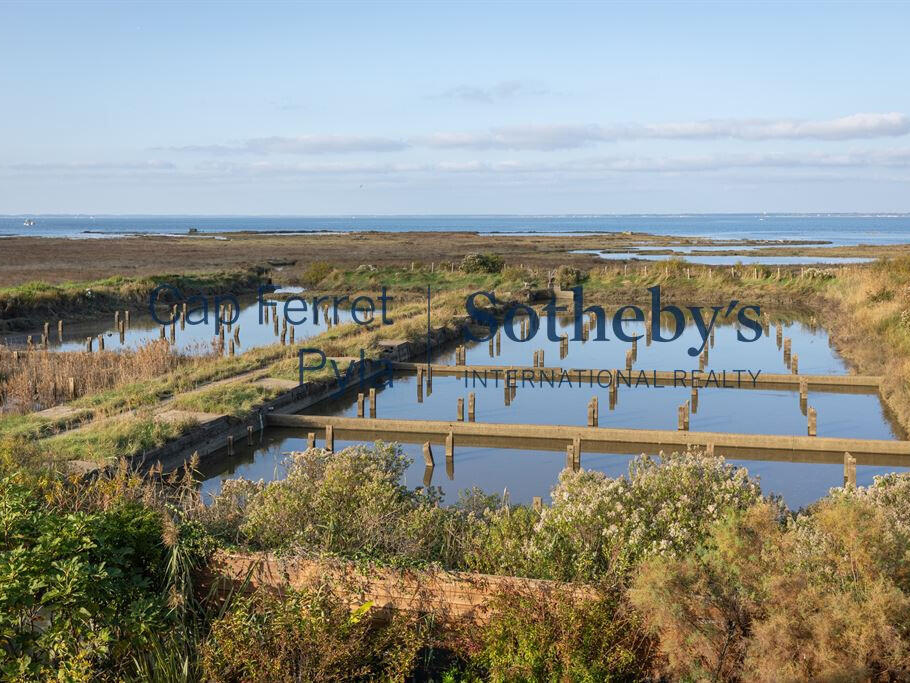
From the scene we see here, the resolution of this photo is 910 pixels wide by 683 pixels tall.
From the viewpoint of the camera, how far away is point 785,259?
218ft

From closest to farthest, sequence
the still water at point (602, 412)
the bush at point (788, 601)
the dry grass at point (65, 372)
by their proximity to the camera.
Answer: the bush at point (788, 601) < the still water at point (602, 412) < the dry grass at point (65, 372)

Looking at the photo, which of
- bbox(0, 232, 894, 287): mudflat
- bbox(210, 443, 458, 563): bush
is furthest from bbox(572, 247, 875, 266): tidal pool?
bbox(210, 443, 458, 563): bush

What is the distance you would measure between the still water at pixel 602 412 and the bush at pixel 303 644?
4056 mm

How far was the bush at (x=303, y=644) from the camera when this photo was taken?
5633 millimetres

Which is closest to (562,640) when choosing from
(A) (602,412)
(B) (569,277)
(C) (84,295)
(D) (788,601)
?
(D) (788,601)

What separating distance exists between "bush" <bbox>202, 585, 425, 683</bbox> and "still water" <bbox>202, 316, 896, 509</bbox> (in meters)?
4.06

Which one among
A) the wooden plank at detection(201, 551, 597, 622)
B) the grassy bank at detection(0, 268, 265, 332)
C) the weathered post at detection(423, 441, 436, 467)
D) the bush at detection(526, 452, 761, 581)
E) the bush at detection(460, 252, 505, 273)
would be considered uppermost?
the bush at detection(460, 252, 505, 273)

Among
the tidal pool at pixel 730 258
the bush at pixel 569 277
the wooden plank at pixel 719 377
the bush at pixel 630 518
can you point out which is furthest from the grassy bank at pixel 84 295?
the tidal pool at pixel 730 258

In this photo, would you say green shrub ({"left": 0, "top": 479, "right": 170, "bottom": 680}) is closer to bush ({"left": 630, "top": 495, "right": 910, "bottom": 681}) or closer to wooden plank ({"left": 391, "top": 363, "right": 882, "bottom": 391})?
bush ({"left": 630, "top": 495, "right": 910, "bottom": 681})

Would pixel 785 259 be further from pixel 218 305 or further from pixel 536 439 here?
pixel 536 439

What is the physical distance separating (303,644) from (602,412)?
527 inches

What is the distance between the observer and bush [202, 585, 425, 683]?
5633mm

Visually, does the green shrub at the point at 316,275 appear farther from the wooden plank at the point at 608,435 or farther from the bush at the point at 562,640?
the bush at the point at 562,640

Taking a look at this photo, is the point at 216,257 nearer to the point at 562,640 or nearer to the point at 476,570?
the point at 476,570
